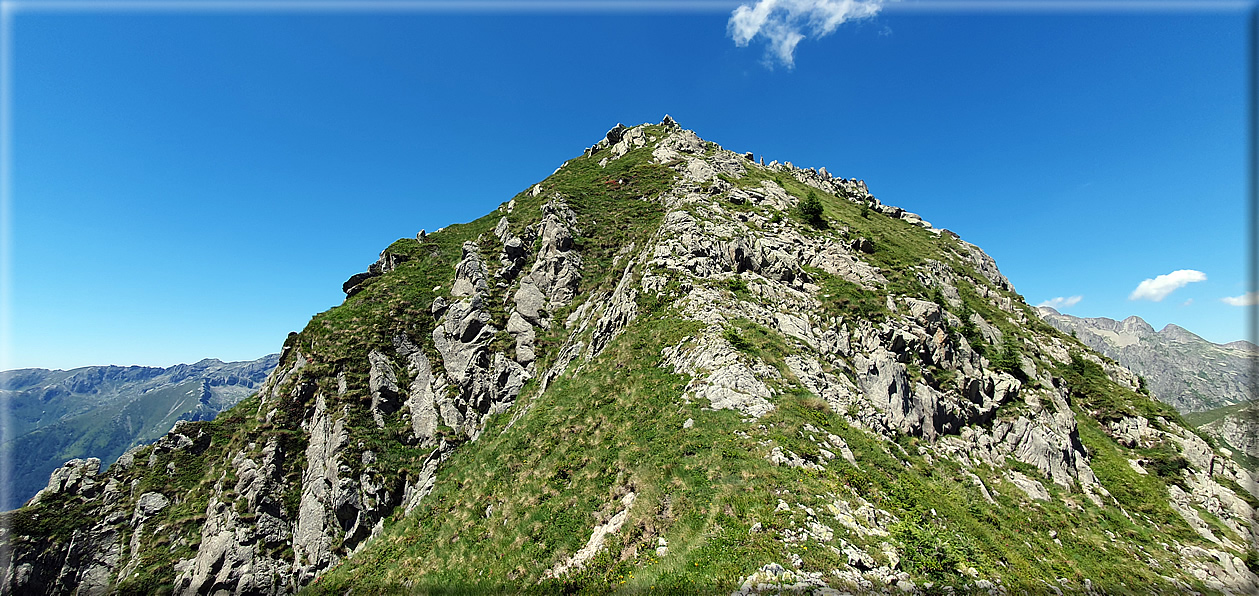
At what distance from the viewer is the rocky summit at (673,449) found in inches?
729

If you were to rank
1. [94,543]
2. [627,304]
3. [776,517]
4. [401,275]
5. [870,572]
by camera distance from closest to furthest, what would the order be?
1. [870,572]
2. [776,517]
3. [94,543]
4. [627,304]
5. [401,275]

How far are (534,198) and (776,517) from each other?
6406cm

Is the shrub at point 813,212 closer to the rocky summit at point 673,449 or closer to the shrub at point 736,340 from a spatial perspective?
the rocky summit at point 673,449

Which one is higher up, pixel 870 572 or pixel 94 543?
pixel 870 572

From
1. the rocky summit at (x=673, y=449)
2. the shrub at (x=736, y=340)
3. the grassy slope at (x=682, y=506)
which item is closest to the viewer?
the grassy slope at (x=682, y=506)

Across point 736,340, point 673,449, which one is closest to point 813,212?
point 736,340

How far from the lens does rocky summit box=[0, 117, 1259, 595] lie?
1852cm

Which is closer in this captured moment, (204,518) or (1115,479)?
(1115,479)

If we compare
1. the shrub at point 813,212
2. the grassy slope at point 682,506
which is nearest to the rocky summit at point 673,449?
the grassy slope at point 682,506

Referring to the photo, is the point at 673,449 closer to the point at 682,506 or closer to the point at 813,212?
the point at 682,506

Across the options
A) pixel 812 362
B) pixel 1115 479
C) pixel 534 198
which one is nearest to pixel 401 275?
pixel 534 198

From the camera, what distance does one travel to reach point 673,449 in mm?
23453

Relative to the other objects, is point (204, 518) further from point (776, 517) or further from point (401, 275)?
point (776, 517)

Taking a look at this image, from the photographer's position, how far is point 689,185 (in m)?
63.7
